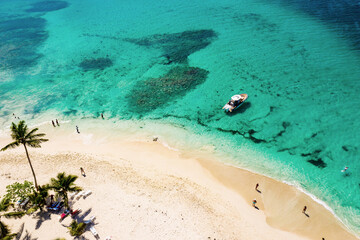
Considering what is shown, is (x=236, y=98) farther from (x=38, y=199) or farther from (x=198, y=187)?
(x=38, y=199)

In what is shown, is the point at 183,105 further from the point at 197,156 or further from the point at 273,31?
the point at 273,31

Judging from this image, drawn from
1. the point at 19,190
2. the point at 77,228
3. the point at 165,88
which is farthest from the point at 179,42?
the point at 77,228

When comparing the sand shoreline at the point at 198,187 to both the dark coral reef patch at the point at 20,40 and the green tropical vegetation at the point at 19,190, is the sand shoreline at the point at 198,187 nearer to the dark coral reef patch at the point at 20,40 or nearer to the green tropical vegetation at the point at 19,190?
the green tropical vegetation at the point at 19,190

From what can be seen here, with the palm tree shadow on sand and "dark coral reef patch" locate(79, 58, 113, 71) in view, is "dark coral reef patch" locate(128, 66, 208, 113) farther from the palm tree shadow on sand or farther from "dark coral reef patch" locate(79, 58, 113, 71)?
the palm tree shadow on sand

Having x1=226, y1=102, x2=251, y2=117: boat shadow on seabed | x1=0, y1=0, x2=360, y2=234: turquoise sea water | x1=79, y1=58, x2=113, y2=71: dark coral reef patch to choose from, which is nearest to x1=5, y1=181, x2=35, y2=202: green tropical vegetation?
x1=0, y1=0, x2=360, y2=234: turquoise sea water

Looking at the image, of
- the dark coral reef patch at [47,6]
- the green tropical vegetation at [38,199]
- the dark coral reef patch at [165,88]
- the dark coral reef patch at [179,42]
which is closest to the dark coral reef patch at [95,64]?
the dark coral reef patch at [179,42]

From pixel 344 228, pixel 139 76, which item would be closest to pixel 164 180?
pixel 344 228
